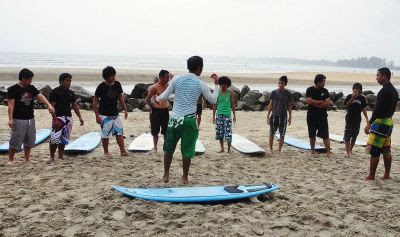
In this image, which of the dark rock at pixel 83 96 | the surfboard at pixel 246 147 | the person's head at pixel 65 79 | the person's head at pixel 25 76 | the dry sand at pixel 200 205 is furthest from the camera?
the dark rock at pixel 83 96

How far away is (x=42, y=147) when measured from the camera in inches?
335

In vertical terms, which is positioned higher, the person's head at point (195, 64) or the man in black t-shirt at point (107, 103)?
the person's head at point (195, 64)

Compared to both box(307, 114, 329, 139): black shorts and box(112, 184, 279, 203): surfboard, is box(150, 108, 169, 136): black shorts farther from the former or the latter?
box(307, 114, 329, 139): black shorts

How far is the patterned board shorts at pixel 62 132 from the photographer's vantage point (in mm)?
6824

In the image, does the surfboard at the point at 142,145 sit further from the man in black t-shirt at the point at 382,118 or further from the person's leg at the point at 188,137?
the man in black t-shirt at the point at 382,118

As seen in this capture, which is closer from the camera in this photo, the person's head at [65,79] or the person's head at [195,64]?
the person's head at [195,64]

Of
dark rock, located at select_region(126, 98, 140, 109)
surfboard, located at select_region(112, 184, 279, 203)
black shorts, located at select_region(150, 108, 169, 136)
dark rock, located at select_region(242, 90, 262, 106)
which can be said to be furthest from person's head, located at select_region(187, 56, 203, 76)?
dark rock, located at select_region(242, 90, 262, 106)

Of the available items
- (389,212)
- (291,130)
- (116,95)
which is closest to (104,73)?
(116,95)

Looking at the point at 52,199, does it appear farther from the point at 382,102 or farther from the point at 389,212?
the point at 382,102

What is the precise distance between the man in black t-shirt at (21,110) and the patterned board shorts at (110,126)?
3.24ft

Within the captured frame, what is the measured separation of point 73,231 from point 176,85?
237 centimetres

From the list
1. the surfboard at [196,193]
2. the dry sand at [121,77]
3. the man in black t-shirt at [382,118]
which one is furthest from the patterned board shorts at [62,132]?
the dry sand at [121,77]

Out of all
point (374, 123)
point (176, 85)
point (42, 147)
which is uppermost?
point (176, 85)

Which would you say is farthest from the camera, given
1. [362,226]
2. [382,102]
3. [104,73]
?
[104,73]
